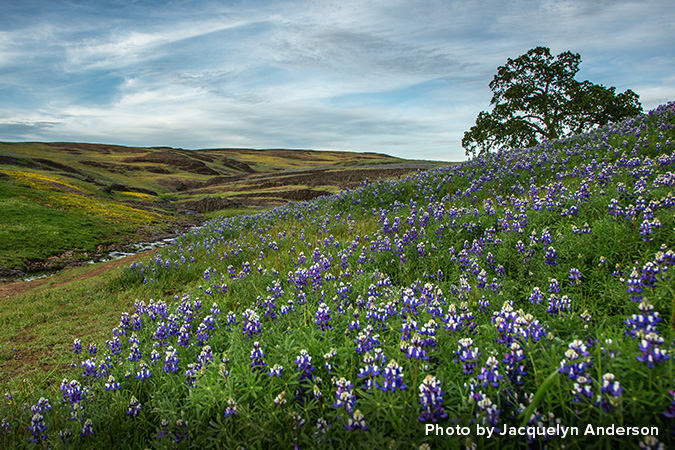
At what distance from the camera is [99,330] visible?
902 centimetres

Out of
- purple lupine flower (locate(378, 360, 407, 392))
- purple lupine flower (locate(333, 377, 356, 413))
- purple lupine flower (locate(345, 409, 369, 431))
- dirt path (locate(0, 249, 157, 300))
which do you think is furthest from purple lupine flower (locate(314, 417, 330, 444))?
dirt path (locate(0, 249, 157, 300))

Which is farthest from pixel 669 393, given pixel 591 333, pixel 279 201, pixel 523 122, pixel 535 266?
pixel 279 201

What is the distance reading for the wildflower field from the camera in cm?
271

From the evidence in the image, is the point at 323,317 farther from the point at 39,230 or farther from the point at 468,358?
the point at 39,230

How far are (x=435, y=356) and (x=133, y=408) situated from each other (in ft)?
10.9

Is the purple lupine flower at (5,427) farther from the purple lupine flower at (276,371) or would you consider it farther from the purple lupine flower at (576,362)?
the purple lupine flower at (576,362)

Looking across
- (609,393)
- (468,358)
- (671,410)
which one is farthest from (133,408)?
(671,410)

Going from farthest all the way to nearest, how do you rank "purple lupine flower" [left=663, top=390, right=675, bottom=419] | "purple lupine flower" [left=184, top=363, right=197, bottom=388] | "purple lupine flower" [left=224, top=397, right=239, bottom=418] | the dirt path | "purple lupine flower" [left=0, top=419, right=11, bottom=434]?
1. the dirt path
2. "purple lupine flower" [left=0, top=419, right=11, bottom=434]
3. "purple lupine flower" [left=184, top=363, right=197, bottom=388]
4. "purple lupine flower" [left=224, top=397, right=239, bottom=418]
5. "purple lupine flower" [left=663, top=390, right=675, bottom=419]

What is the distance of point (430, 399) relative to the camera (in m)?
2.71

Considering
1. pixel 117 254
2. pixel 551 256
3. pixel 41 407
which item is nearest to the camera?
pixel 41 407

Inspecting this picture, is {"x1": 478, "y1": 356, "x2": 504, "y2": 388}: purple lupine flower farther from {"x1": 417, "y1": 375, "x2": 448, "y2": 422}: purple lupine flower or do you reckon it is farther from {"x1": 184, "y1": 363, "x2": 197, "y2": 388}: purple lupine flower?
{"x1": 184, "y1": 363, "x2": 197, "y2": 388}: purple lupine flower

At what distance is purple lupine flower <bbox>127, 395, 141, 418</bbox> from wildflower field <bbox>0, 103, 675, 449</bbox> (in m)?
0.02

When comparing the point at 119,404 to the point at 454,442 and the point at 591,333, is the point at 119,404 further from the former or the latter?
the point at 591,333

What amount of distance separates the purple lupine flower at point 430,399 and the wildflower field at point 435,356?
0.6 inches
